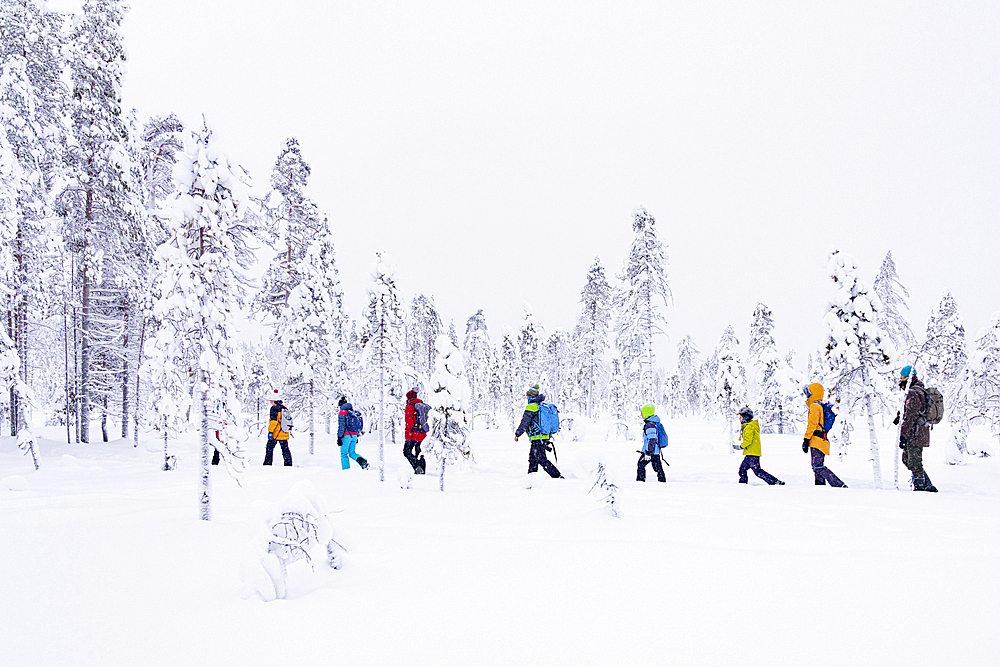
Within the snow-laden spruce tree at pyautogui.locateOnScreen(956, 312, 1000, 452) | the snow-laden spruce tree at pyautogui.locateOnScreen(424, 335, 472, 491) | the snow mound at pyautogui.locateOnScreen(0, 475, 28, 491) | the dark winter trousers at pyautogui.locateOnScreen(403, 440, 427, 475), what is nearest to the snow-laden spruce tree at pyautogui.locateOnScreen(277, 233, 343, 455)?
the dark winter trousers at pyautogui.locateOnScreen(403, 440, 427, 475)

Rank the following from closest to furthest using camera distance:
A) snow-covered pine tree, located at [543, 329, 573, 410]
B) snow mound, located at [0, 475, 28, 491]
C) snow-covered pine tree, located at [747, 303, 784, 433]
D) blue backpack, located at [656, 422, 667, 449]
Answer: snow mound, located at [0, 475, 28, 491], blue backpack, located at [656, 422, 667, 449], snow-covered pine tree, located at [747, 303, 784, 433], snow-covered pine tree, located at [543, 329, 573, 410]

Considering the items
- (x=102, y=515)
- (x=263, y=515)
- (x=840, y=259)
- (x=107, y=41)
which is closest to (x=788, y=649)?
(x=263, y=515)

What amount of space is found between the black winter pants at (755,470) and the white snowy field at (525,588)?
125 inches

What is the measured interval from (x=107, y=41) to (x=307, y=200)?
906 centimetres

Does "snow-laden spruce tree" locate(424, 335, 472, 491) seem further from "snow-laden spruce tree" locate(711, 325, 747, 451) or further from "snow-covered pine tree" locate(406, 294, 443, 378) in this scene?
"snow-covered pine tree" locate(406, 294, 443, 378)

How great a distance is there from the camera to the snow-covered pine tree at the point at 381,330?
1559 cm

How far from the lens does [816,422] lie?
11.7 meters

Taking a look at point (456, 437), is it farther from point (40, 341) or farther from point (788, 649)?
point (40, 341)

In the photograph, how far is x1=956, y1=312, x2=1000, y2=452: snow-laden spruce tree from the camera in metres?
15.6

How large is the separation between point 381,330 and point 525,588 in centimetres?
1206

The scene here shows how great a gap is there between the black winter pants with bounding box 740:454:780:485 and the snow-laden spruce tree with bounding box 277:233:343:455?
17684 mm

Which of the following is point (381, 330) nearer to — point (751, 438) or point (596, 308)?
point (751, 438)

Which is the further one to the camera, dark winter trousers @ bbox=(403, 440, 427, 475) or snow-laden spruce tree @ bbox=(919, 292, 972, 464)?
snow-laden spruce tree @ bbox=(919, 292, 972, 464)

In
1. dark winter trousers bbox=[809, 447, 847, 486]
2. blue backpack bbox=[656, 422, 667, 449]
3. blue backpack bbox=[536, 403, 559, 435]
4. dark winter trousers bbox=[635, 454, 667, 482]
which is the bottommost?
dark winter trousers bbox=[635, 454, 667, 482]
